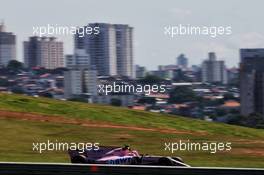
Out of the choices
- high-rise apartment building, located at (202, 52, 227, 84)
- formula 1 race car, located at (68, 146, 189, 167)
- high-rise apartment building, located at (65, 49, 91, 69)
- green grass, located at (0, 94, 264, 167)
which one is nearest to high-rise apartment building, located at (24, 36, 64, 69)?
high-rise apartment building, located at (65, 49, 91, 69)

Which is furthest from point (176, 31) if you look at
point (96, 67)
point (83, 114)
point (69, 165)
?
point (69, 165)

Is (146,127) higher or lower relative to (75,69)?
lower

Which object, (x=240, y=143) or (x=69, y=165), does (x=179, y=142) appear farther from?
(x=69, y=165)

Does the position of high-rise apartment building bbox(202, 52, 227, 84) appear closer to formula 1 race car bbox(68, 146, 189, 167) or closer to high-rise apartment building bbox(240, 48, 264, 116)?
high-rise apartment building bbox(240, 48, 264, 116)

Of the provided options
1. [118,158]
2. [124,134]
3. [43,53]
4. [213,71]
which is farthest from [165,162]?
[43,53]

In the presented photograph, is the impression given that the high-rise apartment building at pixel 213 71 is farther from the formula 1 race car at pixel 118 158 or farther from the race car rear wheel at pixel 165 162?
the race car rear wheel at pixel 165 162

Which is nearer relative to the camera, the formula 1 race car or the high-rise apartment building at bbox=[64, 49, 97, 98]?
the formula 1 race car

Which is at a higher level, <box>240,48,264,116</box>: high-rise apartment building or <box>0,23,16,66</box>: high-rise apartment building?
<box>0,23,16,66</box>: high-rise apartment building
